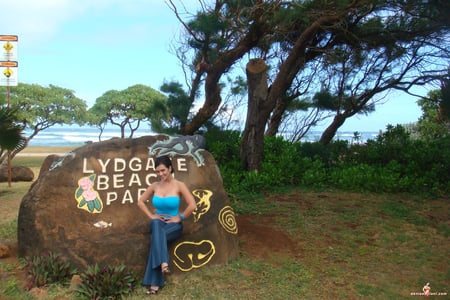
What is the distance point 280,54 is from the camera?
35.8 feet

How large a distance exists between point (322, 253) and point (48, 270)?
2773 mm

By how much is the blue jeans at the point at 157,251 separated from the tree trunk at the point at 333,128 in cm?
707

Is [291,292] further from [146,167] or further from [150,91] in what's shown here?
[150,91]

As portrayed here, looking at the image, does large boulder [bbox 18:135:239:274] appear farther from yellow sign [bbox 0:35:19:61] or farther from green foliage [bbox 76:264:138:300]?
yellow sign [bbox 0:35:19:61]

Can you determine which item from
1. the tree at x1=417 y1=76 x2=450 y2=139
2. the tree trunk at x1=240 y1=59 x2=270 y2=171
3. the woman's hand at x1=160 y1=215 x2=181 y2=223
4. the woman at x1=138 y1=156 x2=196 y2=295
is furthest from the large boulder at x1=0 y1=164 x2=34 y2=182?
the tree at x1=417 y1=76 x2=450 y2=139

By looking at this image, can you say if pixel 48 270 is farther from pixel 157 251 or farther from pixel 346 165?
pixel 346 165

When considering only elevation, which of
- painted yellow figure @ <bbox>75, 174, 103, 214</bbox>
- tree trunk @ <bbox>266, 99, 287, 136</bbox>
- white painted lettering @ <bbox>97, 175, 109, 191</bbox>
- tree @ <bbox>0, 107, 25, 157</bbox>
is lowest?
painted yellow figure @ <bbox>75, 174, 103, 214</bbox>

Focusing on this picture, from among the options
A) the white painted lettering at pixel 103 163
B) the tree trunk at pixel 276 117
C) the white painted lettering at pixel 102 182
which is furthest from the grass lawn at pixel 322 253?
the tree trunk at pixel 276 117

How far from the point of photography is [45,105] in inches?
760

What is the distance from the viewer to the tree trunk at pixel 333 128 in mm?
10219

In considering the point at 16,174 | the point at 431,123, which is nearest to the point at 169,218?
the point at 16,174

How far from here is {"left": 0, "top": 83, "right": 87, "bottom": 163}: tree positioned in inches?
737

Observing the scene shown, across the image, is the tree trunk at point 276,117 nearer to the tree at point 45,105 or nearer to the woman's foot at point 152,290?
the woman's foot at point 152,290

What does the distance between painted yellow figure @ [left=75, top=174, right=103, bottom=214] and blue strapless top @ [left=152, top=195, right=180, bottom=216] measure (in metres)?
0.82
